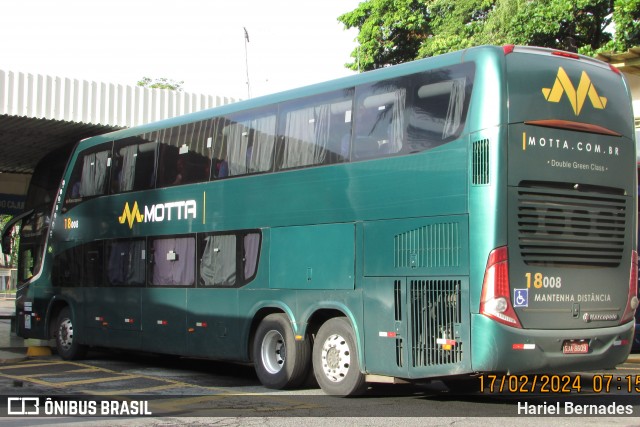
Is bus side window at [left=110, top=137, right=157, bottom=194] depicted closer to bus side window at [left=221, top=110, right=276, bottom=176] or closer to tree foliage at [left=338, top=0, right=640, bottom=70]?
bus side window at [left=221, top=110, right=276, bottom=176]

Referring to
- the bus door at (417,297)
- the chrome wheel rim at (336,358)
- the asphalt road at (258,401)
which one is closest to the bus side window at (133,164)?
the asphalt road at (258,401)

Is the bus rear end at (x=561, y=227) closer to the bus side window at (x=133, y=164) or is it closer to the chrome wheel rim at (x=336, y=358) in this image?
the chrome wheel rim at (x=336, y=358)

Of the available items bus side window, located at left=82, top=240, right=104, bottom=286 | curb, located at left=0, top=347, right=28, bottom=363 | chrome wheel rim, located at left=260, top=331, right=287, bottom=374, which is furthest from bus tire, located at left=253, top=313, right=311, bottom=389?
curb, located at left=0, top=347, right=28, bottom=363

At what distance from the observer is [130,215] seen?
15.4 m

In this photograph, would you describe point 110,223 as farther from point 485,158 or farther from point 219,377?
point 485,158

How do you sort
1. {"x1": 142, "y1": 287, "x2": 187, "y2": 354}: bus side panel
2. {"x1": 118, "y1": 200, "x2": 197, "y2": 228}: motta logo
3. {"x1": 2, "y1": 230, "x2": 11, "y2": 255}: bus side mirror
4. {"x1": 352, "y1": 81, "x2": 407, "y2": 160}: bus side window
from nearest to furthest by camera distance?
{"x1": 352, "y1": 81, "x2": 407, "y2": 160}: bus side window → {"x1": 118, "y1": 200, "x2": 197, "y2": 228}: motta logo → {"x1": 142, "y1": 287, "x2": 187, "y2": 354}: bus side panel → {"x1": 2, "y1": 230, "x2": 11, "y2": 255}: bus side mirror

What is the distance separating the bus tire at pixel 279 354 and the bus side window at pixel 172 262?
2068mm

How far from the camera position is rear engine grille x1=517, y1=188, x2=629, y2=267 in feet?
30.9

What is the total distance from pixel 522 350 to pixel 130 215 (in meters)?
8.47

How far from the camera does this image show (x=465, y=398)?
36.4 ft

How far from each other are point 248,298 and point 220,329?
884 mm

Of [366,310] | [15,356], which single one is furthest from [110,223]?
[366,310]

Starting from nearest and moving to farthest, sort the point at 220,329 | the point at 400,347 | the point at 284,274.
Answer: the point at 400,347 → the point at 284,274 → the point at 220,329

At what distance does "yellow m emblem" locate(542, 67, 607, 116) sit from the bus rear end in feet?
0.05
